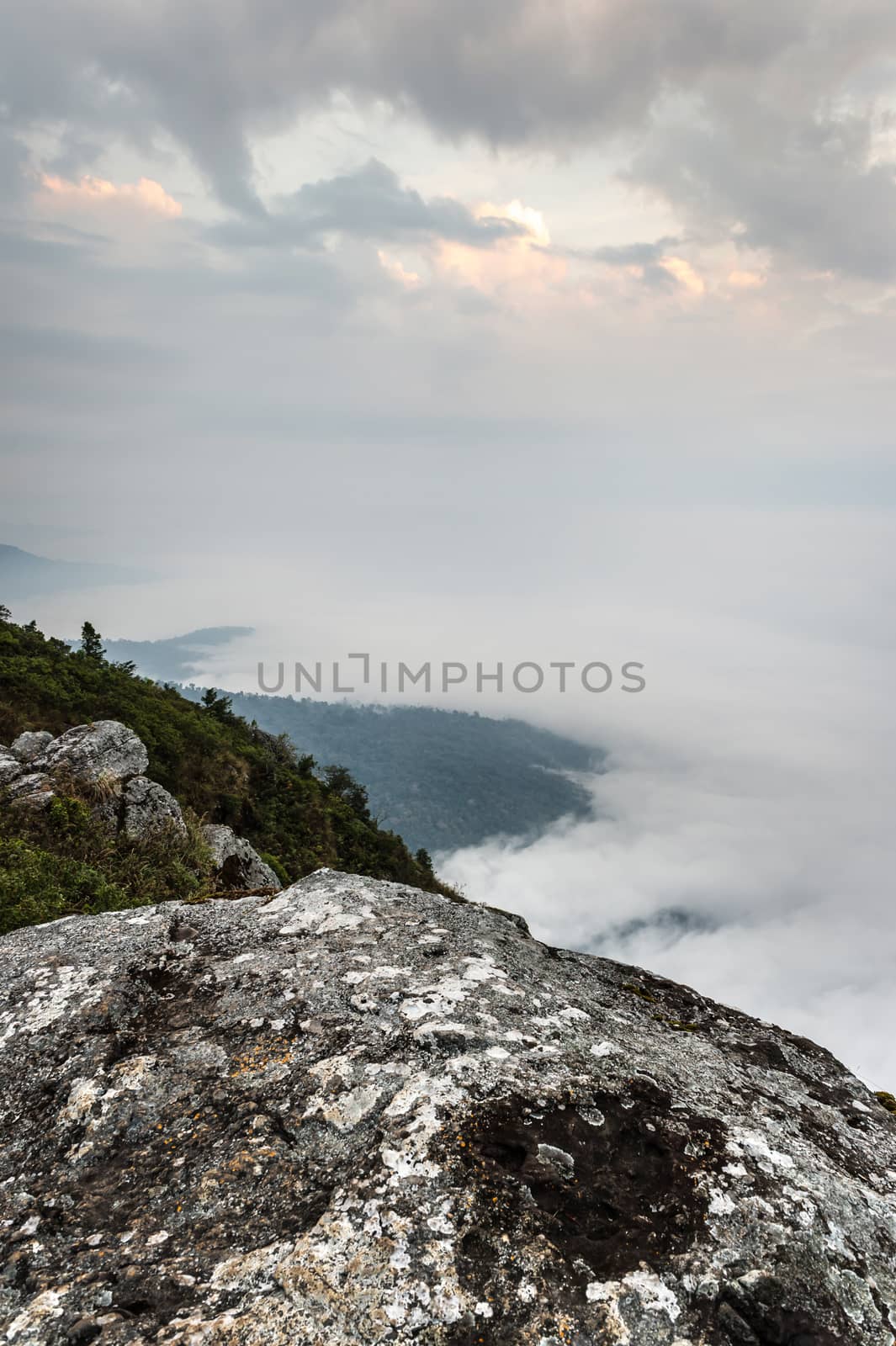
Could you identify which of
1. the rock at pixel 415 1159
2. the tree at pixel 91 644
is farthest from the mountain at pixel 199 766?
the rock at pixel 415 1159

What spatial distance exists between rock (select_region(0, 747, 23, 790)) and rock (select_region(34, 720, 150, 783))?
2.04ft

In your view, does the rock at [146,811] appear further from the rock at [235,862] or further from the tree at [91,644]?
the tree at [91,644]

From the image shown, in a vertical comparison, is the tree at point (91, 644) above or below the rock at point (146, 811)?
above

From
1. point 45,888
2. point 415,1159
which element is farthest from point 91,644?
point 415,1159

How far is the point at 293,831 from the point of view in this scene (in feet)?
106

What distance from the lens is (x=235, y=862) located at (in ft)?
60.5

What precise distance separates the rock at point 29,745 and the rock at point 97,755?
0.45 metres

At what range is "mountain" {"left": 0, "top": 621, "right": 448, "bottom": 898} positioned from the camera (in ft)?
77.4

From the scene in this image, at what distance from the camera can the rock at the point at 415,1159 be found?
3031 mm

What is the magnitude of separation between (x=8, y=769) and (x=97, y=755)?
197cm

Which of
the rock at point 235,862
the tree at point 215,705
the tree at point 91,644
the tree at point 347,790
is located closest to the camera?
the rock at point 235,862

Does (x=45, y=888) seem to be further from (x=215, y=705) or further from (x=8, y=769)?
(x=215, y=705)

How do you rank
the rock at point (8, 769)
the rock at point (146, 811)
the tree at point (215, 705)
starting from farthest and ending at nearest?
the tree at point (215, 705), the rock at point (146, 811), the rock at point (8, 769)

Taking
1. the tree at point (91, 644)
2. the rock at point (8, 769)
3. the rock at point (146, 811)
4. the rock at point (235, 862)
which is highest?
the tree at point (91, 644)
